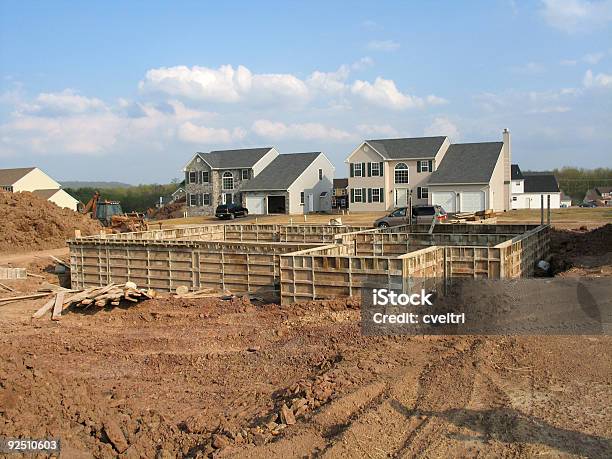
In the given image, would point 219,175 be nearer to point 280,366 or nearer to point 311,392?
point 280,366

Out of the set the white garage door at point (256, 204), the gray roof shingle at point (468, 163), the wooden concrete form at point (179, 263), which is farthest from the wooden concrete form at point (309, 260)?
the white garage door at point (256, 204)

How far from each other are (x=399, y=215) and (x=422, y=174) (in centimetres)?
1933

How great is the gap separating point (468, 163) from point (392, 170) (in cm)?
688

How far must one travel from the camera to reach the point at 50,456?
7664 mm

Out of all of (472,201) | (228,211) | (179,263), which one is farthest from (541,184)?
(179,263)

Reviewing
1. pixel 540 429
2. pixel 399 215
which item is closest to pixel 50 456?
A: pixel 540 429

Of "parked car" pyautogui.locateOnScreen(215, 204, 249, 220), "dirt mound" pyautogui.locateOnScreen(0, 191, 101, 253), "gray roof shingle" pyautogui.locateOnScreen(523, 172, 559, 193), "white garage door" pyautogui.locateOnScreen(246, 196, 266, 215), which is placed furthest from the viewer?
"gray roof shingle" pyautogui.locateOnScreen(523, 172, 559, 193)

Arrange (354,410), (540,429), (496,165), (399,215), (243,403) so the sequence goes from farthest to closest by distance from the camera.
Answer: (496,165) → (399,215) → (243,403) → (354,410) → (540,429)

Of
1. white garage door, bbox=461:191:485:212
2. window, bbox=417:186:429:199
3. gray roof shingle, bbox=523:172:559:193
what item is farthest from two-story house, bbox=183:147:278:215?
gray roof shingle, bbox=523:172:559:193

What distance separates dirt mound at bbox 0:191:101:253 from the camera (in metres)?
32.6

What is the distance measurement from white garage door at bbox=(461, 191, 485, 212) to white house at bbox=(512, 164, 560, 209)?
23492mm

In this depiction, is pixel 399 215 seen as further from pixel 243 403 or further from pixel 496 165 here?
pixel 243 403

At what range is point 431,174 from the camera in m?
51.8

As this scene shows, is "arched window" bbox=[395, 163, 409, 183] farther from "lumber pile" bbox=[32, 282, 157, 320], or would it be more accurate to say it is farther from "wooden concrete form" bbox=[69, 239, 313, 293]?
"lumber pile" bbox=[32, 282, 157, 320]
